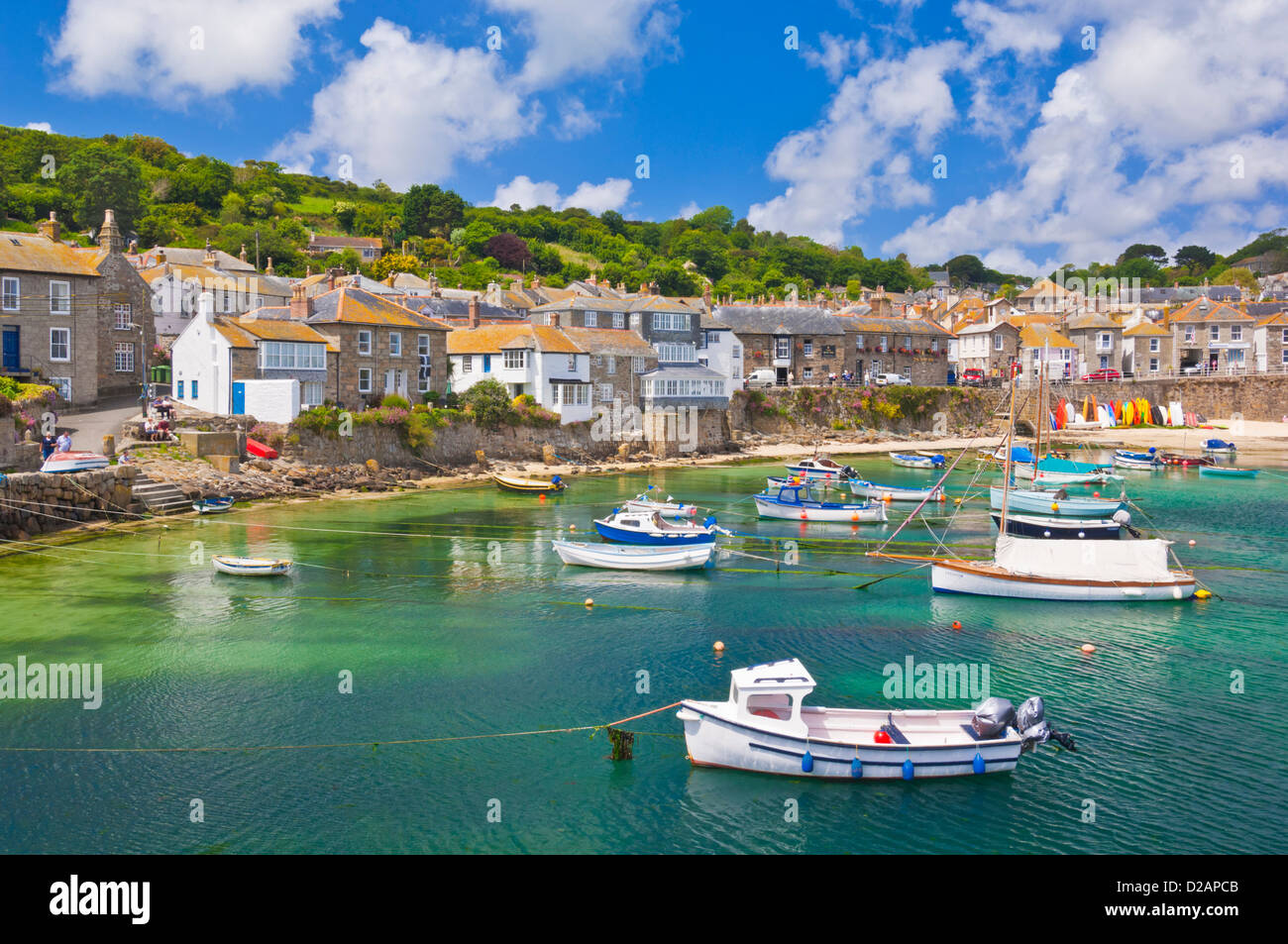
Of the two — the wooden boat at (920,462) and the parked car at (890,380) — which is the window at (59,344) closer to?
the wooden boat at (920,462)

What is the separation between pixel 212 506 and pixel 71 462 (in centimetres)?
643

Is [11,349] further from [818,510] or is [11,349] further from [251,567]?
[818,510]

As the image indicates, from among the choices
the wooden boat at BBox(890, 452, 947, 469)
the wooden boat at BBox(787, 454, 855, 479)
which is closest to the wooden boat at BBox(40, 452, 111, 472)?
the wooden boat at BBox(787, 454, 855, 479)

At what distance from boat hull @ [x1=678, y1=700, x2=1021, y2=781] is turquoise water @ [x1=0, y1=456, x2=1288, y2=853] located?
338mm

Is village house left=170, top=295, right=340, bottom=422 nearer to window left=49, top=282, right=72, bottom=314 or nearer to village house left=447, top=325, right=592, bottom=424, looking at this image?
window left=49, top=282, right=72, bottom=314

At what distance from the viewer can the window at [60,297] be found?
54.0 m

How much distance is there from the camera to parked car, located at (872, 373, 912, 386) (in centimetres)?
9438

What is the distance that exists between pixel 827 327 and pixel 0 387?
2745 inches

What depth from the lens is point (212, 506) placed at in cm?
4516

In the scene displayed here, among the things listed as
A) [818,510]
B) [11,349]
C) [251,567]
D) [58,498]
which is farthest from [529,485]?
[11,349]

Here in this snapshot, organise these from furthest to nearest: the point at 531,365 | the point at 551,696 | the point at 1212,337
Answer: the point at 1212,337 < the point at 531,365 < the point at 551,696

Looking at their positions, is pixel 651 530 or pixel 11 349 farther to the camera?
pixel 11 349
